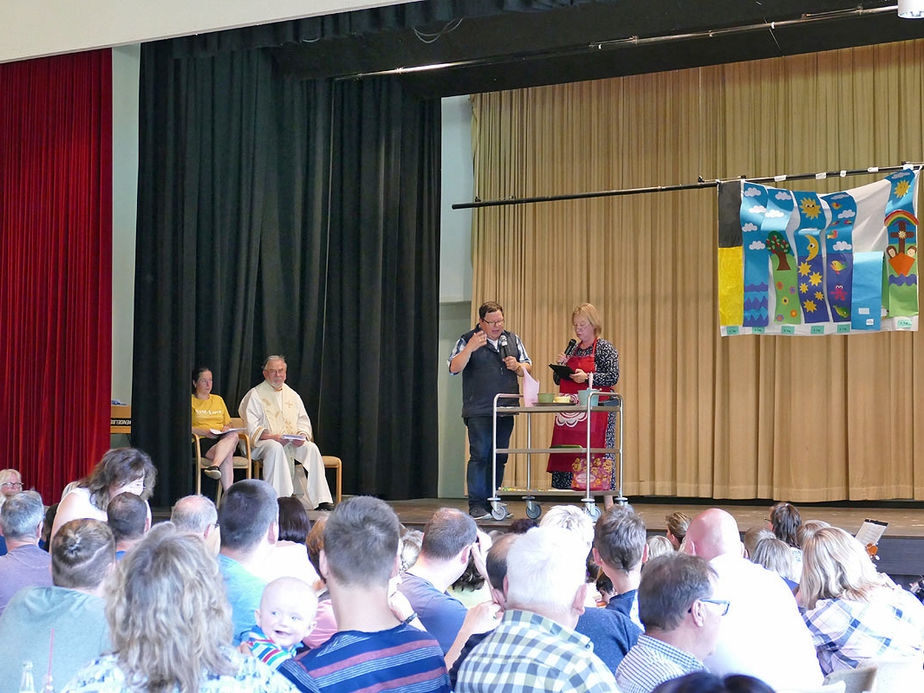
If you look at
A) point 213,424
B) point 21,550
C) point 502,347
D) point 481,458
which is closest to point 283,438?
point 213,424

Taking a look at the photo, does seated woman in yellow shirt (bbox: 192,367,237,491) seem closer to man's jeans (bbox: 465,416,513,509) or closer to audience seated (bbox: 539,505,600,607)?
man's jeans (bbox: 465,416,513,509)

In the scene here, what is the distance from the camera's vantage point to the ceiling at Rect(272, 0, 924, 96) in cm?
690

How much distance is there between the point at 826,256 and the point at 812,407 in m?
1.49

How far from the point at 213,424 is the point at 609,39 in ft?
12.1

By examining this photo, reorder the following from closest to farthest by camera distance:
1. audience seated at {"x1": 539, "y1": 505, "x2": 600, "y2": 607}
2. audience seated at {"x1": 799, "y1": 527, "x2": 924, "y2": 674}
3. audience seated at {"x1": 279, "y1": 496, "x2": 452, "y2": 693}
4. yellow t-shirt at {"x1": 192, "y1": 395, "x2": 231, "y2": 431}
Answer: audience seated at {"x1": 279, "y1": 496, "x2": 452, "y2": 693} < audience seated at {"x1": 799, "y1": 527, "x2": 924, "y2": 674} < audience seated at {"x1": 539, "y1": 505, "x2": 600, "y2": 607} < yellow t-shirt at {"x1": 192, "y1": 395, "x2": 231, "y2": 431}

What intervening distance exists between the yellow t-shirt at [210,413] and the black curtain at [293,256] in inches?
8.2

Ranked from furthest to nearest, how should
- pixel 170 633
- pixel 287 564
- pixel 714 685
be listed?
pixel 287 564
pixel 170 633
pixel 714 685

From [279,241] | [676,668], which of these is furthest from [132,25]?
[676,668]

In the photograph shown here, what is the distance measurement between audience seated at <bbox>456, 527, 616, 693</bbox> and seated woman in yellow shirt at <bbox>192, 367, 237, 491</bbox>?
17.1 ft

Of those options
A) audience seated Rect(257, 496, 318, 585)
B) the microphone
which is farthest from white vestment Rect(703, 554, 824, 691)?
the microphone

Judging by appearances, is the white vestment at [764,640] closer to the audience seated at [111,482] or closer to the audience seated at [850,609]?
the audience seated at [850,609]

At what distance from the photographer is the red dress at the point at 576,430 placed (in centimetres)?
670

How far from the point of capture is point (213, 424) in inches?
286

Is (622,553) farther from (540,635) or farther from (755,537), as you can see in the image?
(755,537)
